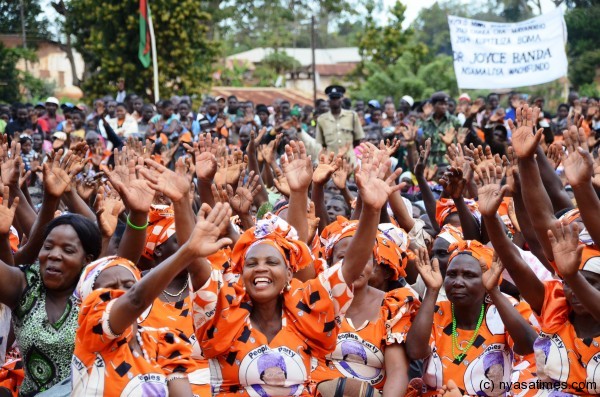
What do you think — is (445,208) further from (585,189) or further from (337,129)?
(337,129)

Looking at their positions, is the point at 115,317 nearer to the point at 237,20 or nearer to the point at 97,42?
the point at 97,42

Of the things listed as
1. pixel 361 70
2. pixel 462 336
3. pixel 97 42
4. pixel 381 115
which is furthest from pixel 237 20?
pixel 462 336

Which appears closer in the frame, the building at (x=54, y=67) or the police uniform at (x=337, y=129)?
the police uniform at (x=337, y=129)

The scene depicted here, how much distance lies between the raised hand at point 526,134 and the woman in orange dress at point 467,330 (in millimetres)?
561

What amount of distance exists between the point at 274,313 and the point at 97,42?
65.0 feet

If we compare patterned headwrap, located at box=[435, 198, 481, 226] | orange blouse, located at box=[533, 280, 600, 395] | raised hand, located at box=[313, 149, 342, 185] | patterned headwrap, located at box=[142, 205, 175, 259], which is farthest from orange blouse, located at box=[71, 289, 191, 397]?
patterned headwrap, located at box=[435, 198, 481, 226]

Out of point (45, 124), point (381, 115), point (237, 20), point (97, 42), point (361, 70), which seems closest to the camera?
point (45, 124)

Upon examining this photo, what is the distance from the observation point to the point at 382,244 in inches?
205

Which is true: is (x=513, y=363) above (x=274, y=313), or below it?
below

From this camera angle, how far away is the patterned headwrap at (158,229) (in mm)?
5230

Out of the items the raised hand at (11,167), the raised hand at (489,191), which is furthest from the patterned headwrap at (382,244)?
the raised hand at (11,167)

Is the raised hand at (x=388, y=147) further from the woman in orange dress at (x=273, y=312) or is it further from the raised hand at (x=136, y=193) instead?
the raised hand at (x=136, y=193)

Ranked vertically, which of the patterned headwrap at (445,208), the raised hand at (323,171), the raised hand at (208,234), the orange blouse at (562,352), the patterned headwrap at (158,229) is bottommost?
the orange blouse at (562,352)

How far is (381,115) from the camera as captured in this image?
17.5 metres
